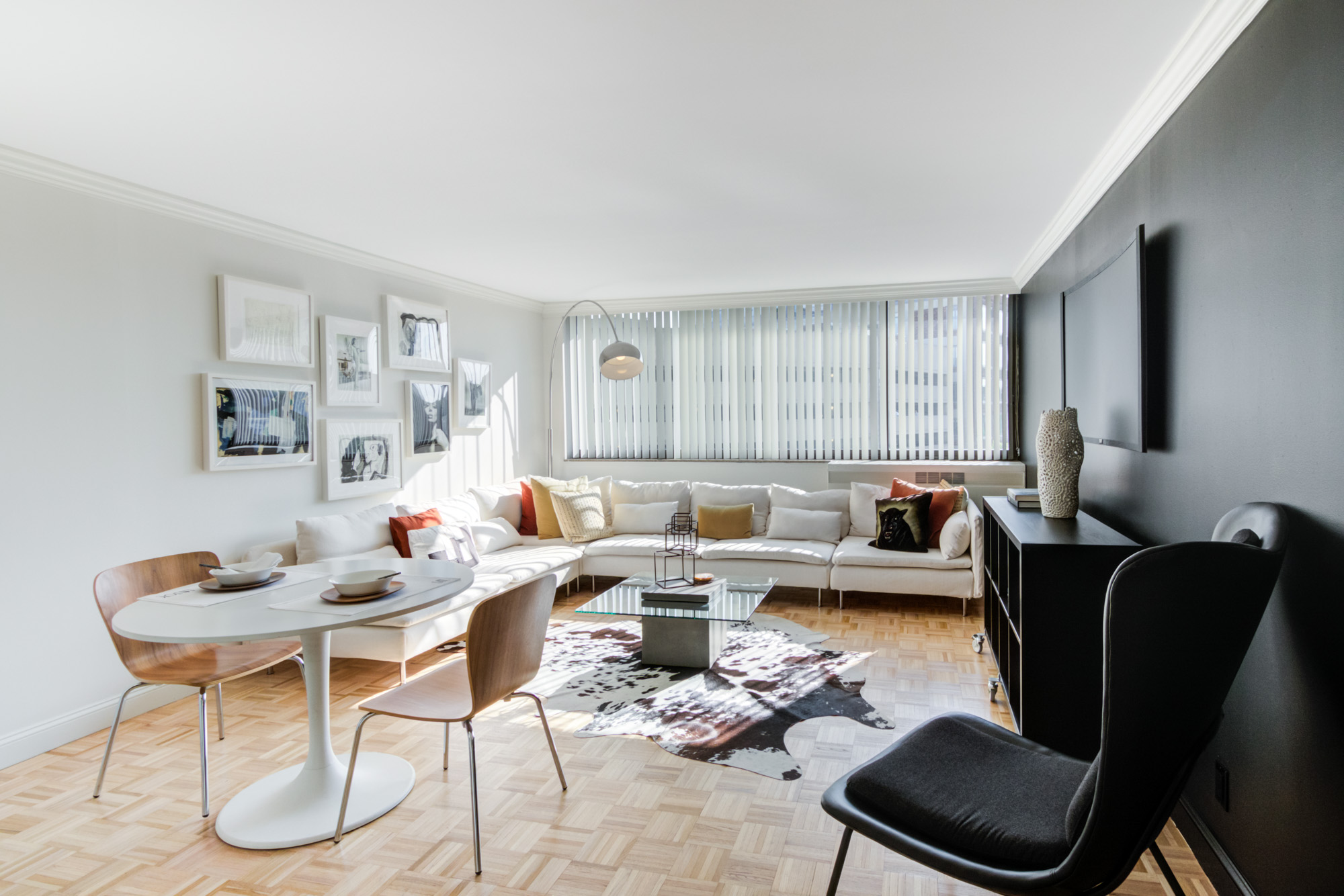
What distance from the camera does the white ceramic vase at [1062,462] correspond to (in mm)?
3152

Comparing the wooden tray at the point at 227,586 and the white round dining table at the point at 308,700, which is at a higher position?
the wooden tray at the point at 227,586

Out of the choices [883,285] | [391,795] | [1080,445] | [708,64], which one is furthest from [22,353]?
[883,285]

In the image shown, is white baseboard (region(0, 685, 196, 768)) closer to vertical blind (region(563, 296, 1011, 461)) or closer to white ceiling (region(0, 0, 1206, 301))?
white ceiling (region(0, 0, 1206, 301))

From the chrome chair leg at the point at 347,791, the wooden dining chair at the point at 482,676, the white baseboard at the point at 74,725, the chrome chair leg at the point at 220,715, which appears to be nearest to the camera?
the wooden dining chair at the point at 482,676

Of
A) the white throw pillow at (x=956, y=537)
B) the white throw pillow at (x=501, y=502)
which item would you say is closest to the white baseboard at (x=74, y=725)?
the white throw pillow at (x=501, y=502)

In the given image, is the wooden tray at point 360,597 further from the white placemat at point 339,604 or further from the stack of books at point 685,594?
the stack of books at point 685,594

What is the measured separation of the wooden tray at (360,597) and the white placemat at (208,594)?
27cm

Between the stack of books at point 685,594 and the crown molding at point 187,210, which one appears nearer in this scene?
the crown molding at point 187,210

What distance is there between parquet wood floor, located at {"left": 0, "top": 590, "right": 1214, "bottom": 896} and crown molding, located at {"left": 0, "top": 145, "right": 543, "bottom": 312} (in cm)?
248

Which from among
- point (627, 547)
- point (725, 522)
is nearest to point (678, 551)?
point (627, 547)

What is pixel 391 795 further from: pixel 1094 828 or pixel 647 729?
pixel 1094 828

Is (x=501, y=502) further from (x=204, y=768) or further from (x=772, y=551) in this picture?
(x=204, y=768)

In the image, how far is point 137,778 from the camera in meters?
2.94

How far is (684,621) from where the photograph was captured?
4.20 m
